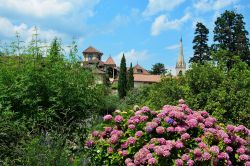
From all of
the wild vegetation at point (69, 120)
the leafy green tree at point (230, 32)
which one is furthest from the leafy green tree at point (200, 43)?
the wild vegetation at point (69, 120)

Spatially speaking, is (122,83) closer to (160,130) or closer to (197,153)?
(160,130)

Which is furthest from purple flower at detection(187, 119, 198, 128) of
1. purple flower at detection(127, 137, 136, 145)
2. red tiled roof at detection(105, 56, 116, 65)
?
red tiled roof at detection(105, 56, 116, 65)

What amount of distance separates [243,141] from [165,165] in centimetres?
131

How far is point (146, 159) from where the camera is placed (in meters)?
5.47

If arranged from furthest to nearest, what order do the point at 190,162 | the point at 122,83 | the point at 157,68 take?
the point at 157,68
the point at 122,83
the point at 190,162

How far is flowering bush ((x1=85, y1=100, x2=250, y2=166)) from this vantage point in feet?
18.0

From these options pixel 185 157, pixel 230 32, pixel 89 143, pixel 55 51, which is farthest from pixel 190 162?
pixel 230 32

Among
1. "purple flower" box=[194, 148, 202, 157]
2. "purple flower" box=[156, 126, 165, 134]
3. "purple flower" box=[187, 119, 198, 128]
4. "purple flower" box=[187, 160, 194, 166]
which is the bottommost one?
"purple flower" box=[187, 160, 194, 166]

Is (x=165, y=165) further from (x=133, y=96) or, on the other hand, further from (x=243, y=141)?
(x=133, y=96)

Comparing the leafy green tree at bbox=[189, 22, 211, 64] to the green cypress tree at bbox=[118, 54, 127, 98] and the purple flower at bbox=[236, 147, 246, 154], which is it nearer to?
the green cypress tree at bbox=[118, 54, 127, 98]

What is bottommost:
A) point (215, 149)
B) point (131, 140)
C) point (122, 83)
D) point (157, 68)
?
point (215, 149)

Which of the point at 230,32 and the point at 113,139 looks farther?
the point at 230,32

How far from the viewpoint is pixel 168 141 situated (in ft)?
18.2

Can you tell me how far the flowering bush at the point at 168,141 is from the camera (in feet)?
18.0
